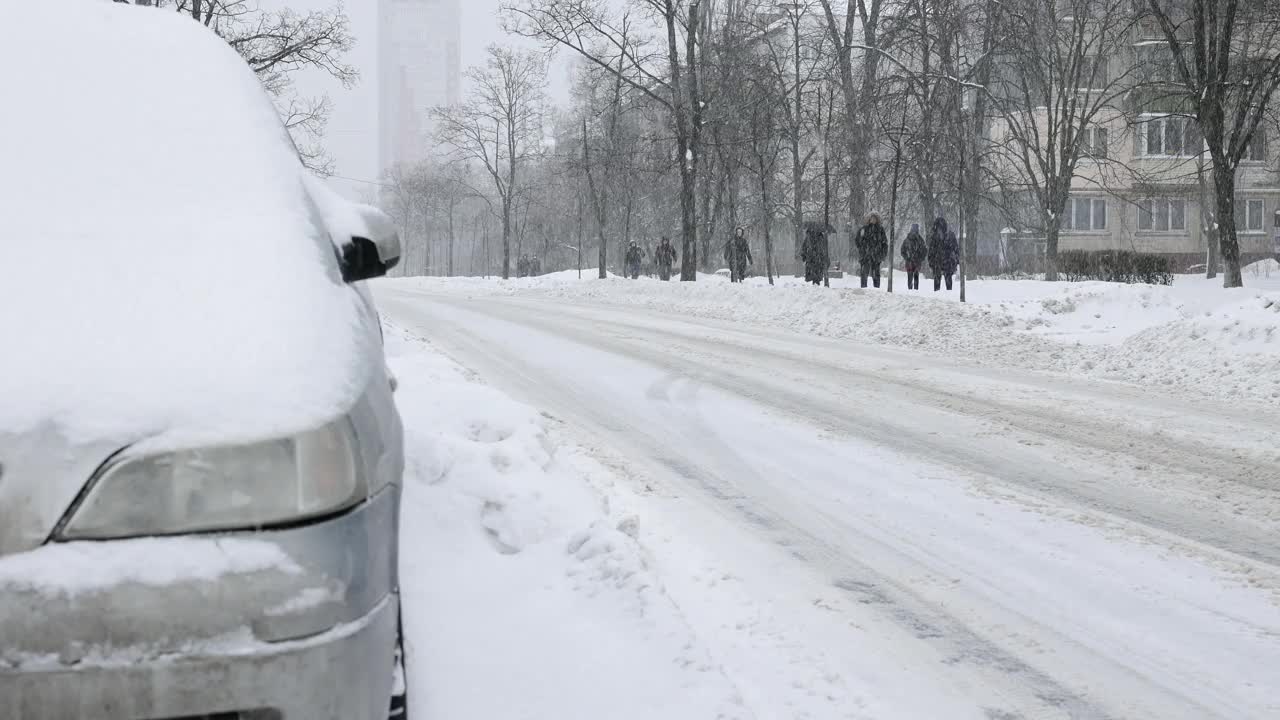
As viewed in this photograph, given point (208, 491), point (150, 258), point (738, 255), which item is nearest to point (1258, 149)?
point (738, 255)

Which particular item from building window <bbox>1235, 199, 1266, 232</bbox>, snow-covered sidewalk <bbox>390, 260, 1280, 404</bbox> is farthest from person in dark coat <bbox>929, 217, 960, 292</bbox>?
building window <bbox>1235, 199, 1266, 232</bbox>

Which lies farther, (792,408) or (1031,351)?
(1031,351)

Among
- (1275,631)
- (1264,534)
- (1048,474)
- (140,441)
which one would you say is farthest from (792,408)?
(140,441)

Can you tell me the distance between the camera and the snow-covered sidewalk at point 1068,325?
36.7 feet

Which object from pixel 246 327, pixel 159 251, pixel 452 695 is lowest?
pixel 452 695

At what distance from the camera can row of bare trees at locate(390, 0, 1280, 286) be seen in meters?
24.2

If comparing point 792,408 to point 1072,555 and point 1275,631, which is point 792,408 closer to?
point 1072,555

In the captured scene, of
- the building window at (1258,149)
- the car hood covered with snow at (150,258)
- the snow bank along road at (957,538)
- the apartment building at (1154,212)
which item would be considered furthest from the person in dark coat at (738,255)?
the car hood covered with snow at (150,258)

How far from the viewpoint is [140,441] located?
2.02 m

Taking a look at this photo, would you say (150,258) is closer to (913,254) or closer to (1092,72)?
(913,254)

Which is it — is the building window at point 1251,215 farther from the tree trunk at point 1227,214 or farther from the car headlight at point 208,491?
the car headlight at point 208,491

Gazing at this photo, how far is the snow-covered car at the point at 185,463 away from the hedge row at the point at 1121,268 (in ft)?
98.1

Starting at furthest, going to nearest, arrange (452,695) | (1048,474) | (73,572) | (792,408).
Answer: (792,408) → (1048,474) → (452,695) → (73,572)

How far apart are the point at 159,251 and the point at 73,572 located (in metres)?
0.86
